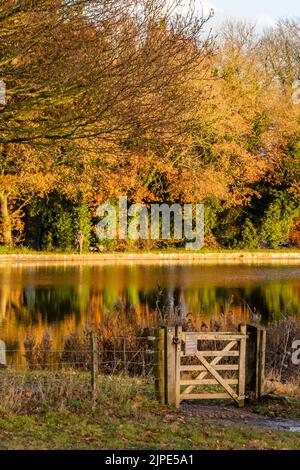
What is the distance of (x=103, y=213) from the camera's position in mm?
35469

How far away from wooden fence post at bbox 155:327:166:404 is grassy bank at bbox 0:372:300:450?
5.6 inches

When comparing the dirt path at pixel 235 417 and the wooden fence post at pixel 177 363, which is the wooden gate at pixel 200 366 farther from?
the dirt path at pixel 235 417

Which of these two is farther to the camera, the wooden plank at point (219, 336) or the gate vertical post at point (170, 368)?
the wooden plank at point (219, 336)

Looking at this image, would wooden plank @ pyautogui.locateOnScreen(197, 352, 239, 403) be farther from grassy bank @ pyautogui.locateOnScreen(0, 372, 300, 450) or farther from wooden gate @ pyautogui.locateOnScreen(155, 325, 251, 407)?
grassy bank @ pyautogui.locateOnScreen(0, 372, 300, 450)

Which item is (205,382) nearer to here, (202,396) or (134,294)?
(202,396)

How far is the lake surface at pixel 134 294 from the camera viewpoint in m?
17.0

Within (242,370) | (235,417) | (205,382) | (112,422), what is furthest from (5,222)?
(112,422)

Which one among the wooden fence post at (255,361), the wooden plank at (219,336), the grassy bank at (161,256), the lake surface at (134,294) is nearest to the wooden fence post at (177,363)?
the wooden plank at (219,336)

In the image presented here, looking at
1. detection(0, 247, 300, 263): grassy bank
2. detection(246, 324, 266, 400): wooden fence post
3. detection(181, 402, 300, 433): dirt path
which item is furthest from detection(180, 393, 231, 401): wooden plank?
detection(0, 247, 300, 263): grassy bank

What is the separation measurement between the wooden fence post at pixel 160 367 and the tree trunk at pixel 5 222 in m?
24.5

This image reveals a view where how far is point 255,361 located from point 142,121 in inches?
178

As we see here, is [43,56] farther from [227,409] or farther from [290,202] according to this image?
[290,202]
